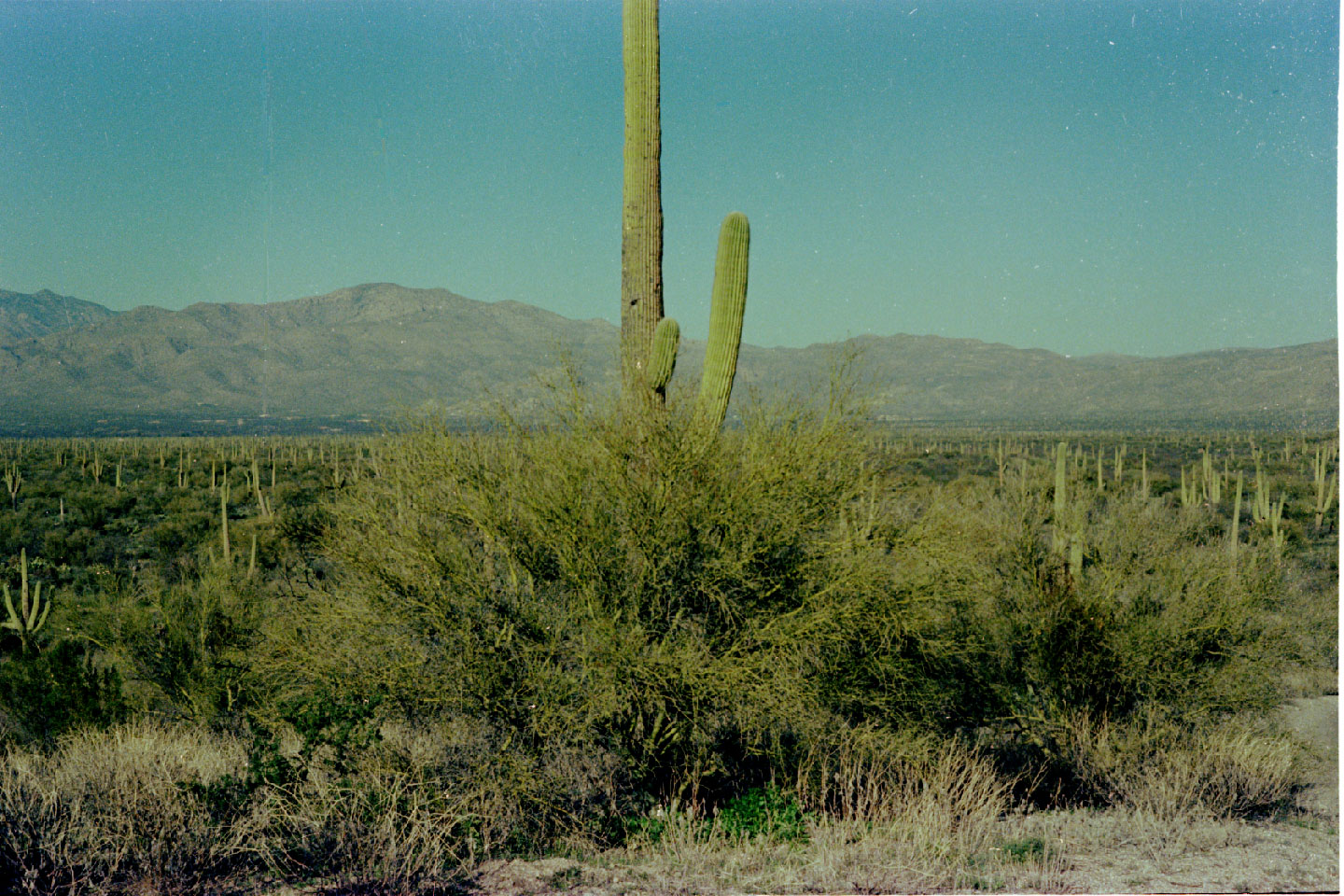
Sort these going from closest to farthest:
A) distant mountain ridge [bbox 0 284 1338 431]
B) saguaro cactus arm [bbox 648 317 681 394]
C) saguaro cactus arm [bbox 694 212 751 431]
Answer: saguaro cactus arm [bbox 648 317 681 394]
saguaro cactus arm [bbox 694 212 751 431]
distant mountain ridge [bbox 0 284 1338 431]

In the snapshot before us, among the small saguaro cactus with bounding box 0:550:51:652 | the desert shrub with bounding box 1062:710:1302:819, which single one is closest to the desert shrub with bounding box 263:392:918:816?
the desert shrub with bounding box 1062:710:1302:819

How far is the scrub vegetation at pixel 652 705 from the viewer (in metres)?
7.54

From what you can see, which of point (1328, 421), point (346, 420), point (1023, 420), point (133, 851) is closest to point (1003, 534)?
point (1328, 421)

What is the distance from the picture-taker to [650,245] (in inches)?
411

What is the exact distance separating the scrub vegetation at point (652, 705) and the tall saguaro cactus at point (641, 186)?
2.91 feet

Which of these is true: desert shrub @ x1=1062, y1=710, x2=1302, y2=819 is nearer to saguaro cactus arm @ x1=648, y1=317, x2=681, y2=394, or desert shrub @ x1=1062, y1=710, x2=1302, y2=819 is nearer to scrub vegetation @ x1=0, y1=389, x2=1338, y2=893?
scrub vegetation @ x1=0, y1=389, x2=1338, y2=893

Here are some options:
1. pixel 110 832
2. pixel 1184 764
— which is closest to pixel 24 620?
pixel 110 832

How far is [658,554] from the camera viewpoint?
30.9 ft

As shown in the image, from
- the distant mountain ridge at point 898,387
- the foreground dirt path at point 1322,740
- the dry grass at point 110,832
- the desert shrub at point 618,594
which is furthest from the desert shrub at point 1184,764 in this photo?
the dry grass at point 110,832

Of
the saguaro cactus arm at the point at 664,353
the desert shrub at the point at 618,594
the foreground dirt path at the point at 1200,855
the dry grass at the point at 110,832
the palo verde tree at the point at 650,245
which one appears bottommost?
the foreground dirt path at the point at 1200,855

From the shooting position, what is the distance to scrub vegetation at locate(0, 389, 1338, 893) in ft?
24.7

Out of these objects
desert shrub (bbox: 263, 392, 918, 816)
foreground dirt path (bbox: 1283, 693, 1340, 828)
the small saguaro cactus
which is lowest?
foreground dirt path (bbox: 1283, 693, 1340, 828)

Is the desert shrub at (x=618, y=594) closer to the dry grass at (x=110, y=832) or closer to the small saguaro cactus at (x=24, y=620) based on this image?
the dry grass at (x=110, y=832)

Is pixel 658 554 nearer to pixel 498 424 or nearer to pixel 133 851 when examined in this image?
pixel 498 424
